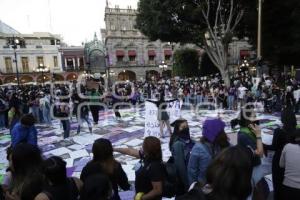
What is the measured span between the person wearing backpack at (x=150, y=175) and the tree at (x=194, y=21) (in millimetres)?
16613

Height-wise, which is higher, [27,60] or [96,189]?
[27,60]

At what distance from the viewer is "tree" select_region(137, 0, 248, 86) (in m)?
18.8

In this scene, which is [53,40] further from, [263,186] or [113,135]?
[263,186]

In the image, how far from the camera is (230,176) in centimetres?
188

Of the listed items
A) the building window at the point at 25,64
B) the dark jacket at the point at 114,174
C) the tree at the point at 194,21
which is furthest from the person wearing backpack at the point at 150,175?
the building window at the point at 25,64

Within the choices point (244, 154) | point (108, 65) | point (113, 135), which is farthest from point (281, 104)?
point (108, 65)

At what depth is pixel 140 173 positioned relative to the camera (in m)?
2.92

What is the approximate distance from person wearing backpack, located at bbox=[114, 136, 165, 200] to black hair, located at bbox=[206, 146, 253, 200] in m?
0.98

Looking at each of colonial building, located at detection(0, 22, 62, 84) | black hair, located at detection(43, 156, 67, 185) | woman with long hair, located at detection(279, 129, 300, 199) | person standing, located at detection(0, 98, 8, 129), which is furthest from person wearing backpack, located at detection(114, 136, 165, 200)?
colonial building, located at detection(0, 22, 62, 84)

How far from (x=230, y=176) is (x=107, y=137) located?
26.9 feet

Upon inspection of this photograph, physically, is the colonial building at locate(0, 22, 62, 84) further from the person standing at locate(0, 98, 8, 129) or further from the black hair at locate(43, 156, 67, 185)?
the black hair at locate(43, 156, 67, 185)

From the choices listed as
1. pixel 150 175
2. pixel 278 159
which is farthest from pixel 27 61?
pixel 278 159

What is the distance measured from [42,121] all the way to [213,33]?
12523mm

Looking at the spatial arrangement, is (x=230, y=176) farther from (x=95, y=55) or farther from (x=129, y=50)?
(x=95, y=55)
